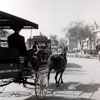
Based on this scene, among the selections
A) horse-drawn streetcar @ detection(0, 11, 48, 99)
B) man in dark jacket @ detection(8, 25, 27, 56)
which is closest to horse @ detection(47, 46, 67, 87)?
horse-drawn streetcar @ detection(0, 11, 48, 99)

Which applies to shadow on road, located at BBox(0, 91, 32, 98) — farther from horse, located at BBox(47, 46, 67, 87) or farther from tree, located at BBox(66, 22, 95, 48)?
tree, located at BBox(66, 22, 95, 48)

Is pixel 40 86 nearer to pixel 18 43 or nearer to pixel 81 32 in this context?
pixel 18 43

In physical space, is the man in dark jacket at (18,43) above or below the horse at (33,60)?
above

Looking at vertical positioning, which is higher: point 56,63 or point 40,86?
point 56,63

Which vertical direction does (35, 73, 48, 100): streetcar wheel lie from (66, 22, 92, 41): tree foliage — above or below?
below

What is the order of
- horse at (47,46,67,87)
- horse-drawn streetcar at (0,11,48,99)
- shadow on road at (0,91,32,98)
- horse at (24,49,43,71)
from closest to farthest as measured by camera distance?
horse-drawn streetcar at (0,11,48,99)
horse at (24,49,43,71)
shadow on road at (0,91,32,98)
horse at (47,46,67,87)

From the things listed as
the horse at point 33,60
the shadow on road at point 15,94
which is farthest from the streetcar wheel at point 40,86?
the shadow on road at point 15,94

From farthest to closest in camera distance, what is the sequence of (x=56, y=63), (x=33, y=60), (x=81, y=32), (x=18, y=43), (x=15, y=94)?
1. (x=81, y=32)
2. (x=56, y=63)
3. (x=15, y=94)
4. (x=33, y=60)
5. (x=18, y=43)

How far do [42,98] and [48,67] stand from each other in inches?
124

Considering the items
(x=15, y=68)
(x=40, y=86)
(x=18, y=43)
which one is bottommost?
(x=40, y=86)

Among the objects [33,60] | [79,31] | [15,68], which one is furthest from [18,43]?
[79,31]

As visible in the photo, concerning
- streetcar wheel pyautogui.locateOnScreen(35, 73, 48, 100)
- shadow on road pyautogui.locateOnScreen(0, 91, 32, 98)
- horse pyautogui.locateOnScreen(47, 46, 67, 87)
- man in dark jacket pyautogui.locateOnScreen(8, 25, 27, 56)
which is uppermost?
man in dark jacket pyautogui.locateOnScreen(8, 25, 27, 56)

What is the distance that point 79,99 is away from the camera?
31.4ft

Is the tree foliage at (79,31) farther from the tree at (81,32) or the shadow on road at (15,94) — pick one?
the shadow on road at (15,94)
